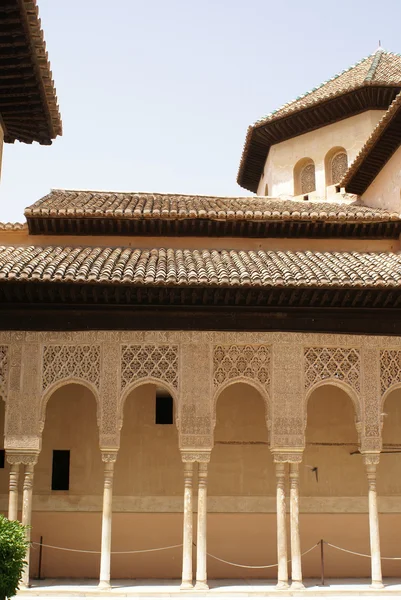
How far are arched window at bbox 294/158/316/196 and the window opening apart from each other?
20.9ft

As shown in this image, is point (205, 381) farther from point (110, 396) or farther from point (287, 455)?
point (287, 455)

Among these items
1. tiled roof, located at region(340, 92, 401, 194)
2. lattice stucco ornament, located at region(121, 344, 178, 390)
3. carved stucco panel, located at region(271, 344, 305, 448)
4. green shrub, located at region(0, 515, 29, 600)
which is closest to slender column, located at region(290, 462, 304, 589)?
carved stucco panel, located at region(271, 344, 305, 448)

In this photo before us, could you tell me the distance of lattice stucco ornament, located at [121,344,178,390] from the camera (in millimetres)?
11219

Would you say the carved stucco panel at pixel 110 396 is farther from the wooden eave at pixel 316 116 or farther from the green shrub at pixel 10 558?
the wooden eave at pixel 316 116

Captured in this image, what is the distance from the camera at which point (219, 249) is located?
13664 mm

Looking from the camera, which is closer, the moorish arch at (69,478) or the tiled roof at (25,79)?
the tiled roof at (25,79)

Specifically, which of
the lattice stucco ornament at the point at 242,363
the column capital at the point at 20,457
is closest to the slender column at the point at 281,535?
the lattice stucco ornament at the point at 242,363

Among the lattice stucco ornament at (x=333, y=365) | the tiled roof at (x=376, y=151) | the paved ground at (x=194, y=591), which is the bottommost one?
the paved ground at (x=194, y=591)

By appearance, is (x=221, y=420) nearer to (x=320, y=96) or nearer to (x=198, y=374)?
(x=198, y=374)

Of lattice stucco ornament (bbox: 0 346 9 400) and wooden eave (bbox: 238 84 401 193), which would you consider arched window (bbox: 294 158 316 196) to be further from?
lattice stucco ornament (bbox: 0 346 9 400)

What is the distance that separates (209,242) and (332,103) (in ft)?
15.8

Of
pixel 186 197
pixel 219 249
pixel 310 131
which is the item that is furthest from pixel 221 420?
pixel 310 131

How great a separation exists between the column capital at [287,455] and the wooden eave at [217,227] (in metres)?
4.21

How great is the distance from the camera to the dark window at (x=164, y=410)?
13.0m
